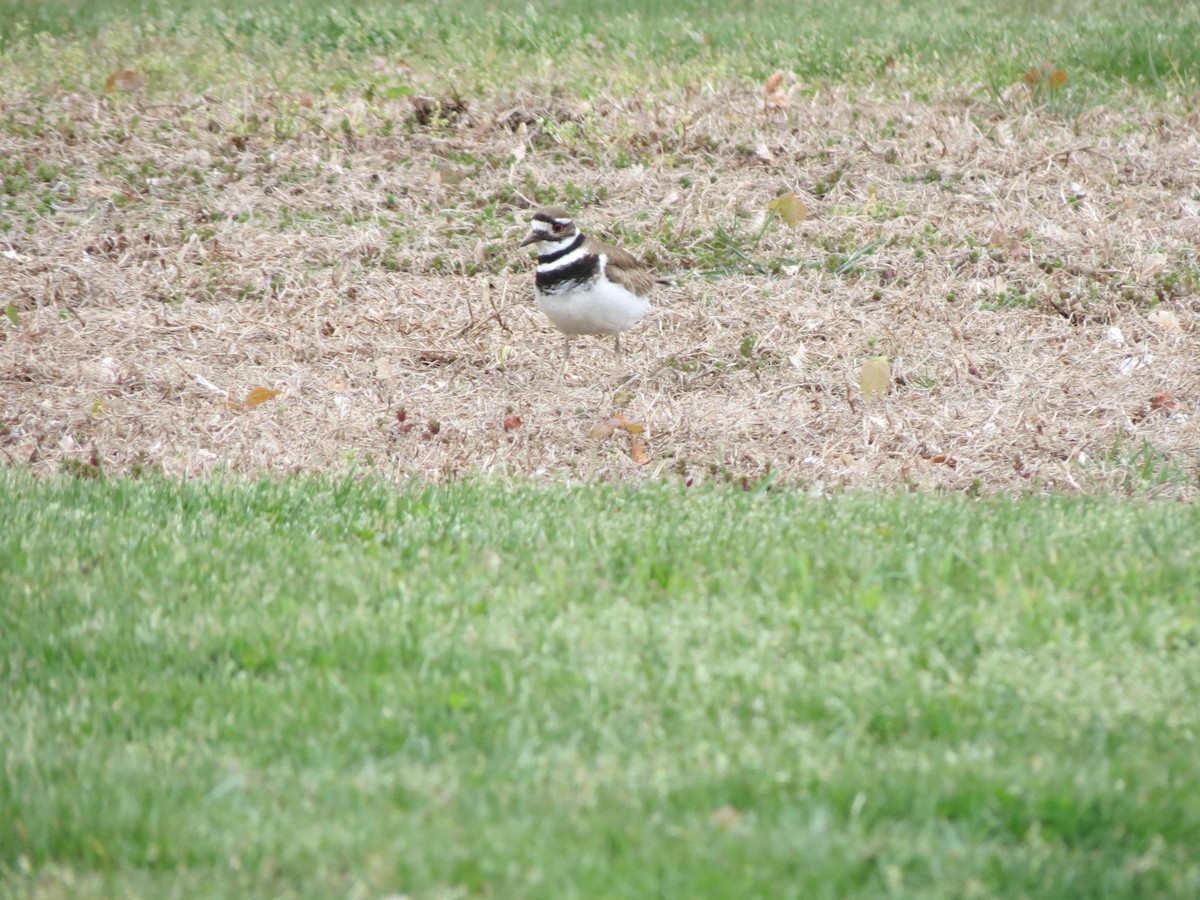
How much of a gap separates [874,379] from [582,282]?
1746mm

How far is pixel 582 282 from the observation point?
25.8 ft

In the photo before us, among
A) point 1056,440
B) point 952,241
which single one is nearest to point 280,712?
point 1056,440

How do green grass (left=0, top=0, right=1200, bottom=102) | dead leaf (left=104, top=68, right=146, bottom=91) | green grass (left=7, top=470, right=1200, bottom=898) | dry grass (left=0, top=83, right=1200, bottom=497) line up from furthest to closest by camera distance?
green grass (left=0, top=0, right=1200, bottom=102) < dead leaf (left=104, top=68, right=146, bottom=91) < dry grass (left=0, top=83, right=1200, bottom=497) < green grass (left=7, top=470, right=1200, bottom=898)

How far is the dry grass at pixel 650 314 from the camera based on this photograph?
726 centimetres

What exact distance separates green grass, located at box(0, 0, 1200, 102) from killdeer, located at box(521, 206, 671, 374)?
4.64 metres

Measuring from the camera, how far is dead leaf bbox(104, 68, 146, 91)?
12874 millimetres

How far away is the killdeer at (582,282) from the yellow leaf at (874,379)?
140 centimetres

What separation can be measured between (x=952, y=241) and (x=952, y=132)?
2.08 metres

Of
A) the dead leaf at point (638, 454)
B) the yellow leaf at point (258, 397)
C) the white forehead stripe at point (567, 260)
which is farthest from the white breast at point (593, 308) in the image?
the yellow leaf at point (258, 397)

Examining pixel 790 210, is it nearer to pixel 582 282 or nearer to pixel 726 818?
pixel 582 282

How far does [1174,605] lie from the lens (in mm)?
4723

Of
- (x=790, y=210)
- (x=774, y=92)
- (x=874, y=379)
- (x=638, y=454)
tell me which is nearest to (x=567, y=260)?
(x=638, y=454)

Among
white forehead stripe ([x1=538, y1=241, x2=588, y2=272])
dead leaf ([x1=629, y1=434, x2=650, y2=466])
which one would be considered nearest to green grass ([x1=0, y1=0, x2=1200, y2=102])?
white forehead stripe ([x1=538, y1=241, x2=588, y2=272])

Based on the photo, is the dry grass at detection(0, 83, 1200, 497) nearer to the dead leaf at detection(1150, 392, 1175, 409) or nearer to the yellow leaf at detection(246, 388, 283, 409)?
the dead leaf at detection(1150, 392, 1175, 409)
